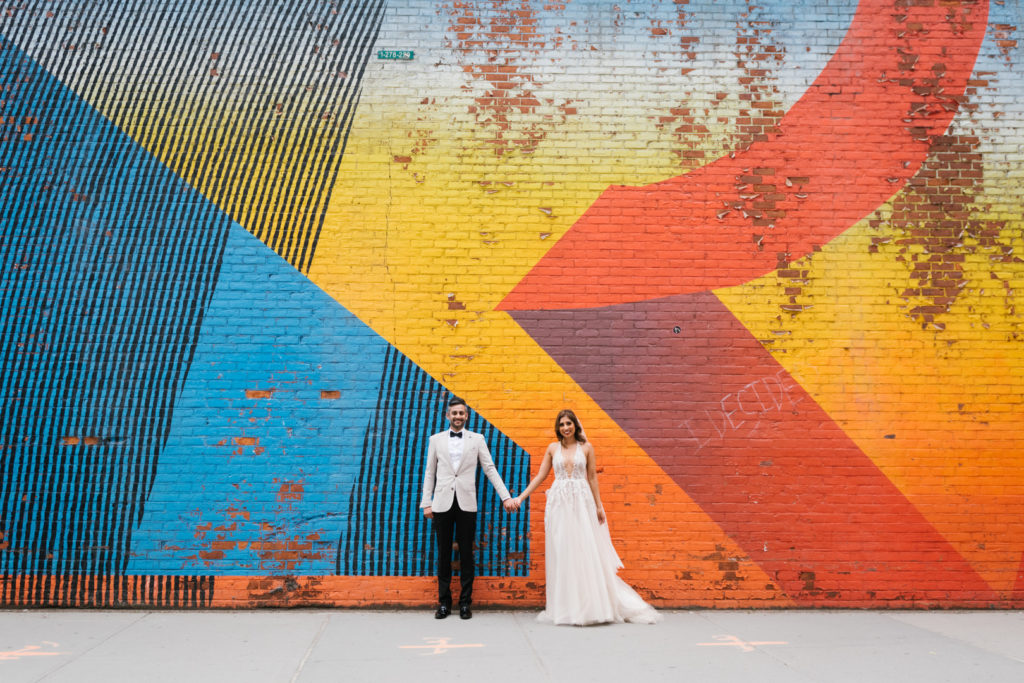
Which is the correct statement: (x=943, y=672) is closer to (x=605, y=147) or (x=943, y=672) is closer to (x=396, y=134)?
(x=605, y=147)

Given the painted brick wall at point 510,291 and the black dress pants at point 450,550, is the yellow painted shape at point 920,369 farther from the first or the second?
the black dress pants at point 450,550

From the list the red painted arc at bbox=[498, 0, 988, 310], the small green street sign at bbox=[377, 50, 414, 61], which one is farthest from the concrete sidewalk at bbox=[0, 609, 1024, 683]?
the small green street sign at bbox=[377, 50, 414, 61]

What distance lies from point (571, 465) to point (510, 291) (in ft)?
5.37

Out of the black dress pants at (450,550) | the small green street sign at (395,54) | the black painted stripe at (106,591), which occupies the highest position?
the small green street sign at (395,54)

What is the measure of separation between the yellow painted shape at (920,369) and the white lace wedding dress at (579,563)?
7.24ft

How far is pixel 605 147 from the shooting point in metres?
6.46

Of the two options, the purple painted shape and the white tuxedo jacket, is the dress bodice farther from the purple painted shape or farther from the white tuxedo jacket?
the purple painted shape

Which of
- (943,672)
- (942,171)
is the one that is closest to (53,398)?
(943,672)

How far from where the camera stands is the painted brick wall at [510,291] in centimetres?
606

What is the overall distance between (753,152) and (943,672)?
4.42m

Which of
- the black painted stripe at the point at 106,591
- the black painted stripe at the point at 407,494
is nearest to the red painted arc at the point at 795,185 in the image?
the black painted stripe at the point at 407,494

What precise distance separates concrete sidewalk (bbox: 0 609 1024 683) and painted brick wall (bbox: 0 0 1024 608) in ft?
1.11

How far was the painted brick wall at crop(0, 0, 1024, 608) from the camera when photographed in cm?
606

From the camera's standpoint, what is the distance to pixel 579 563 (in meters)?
5.57
